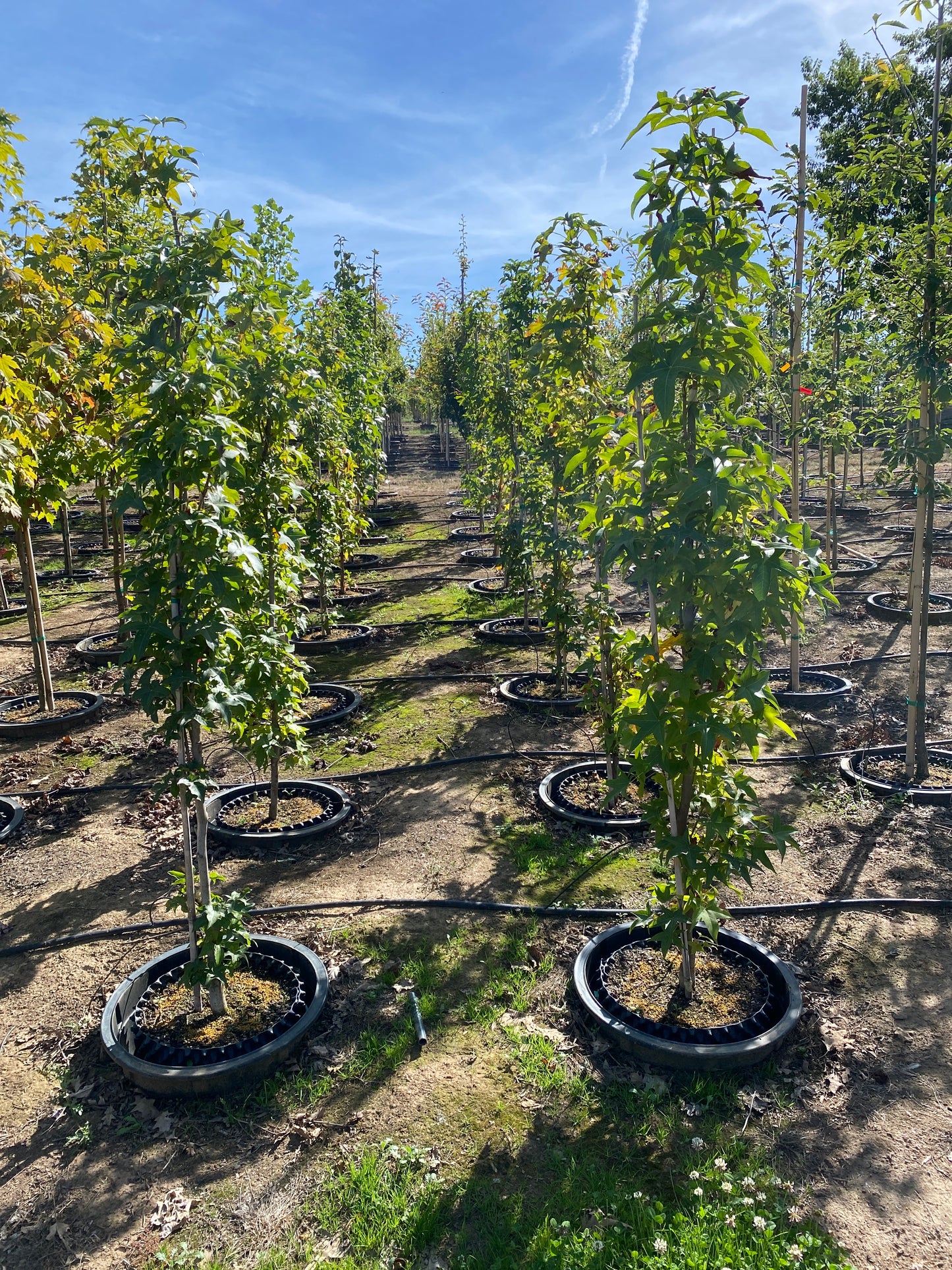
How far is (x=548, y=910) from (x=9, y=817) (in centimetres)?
412

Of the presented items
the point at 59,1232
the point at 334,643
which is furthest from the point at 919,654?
the point at 334,643

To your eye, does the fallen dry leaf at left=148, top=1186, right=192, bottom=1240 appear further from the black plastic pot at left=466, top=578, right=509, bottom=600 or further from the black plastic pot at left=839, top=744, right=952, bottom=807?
the black plastic pot at left=466, top=578, right=509, bottom=600

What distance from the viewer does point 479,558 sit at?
14.8 metres

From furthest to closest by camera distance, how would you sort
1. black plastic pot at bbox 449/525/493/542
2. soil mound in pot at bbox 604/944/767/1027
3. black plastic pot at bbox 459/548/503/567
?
black plastic pot at bbox 449/525/493/542, black plastic pot at bbox 459/548/503/567, soil mound in pot at bbox 604/944/767/1027

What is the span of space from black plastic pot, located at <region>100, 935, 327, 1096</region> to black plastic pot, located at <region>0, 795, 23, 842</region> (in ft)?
7.56

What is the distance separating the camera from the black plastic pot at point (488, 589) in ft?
39.2

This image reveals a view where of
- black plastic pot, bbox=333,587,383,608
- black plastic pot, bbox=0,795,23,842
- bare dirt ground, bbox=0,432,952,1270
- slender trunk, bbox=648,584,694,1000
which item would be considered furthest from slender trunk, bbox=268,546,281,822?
black plastic pot, bbox=333,587,383,608

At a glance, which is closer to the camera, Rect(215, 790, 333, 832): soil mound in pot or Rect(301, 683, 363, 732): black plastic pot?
Rect(215, 790, 333, 832): soil mound in pot

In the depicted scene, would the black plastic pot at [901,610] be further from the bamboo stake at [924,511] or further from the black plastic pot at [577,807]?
the black plastic pot at [577,807]

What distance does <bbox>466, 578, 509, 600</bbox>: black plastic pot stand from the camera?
11961mm

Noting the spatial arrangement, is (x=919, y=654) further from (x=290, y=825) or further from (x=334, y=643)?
(x=334, y=643)

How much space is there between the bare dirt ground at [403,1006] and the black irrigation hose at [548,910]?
6 centimetres

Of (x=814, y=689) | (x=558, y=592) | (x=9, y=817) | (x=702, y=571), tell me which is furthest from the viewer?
(x=814, y=689)

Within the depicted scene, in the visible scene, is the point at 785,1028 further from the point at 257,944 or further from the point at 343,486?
the point at 343,486
